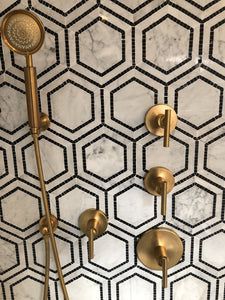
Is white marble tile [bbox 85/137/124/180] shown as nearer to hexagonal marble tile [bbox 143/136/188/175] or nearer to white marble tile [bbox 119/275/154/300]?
hexagonal marble tile [bbox 143/136/188/175]

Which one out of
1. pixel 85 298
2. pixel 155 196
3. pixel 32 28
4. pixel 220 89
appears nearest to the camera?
pixel 32 28

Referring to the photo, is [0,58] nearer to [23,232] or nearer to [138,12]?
[138,12]

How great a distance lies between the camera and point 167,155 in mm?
1112

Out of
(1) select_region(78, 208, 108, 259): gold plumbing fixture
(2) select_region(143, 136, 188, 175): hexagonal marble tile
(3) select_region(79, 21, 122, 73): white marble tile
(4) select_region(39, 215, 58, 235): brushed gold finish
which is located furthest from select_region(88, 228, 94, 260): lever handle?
(3) select_region(79, 21, 122, 73): white marble tile

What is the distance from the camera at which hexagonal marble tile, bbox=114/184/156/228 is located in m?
1.16

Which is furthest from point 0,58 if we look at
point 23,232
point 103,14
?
point 23,232

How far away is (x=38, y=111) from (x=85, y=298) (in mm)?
629

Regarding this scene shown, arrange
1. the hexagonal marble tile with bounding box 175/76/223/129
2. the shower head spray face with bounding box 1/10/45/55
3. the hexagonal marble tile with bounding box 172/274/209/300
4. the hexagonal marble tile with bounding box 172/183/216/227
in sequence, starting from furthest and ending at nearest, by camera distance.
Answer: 1. the hexagonal marble tile with bounding box 172/274/209/300
2. the hexagonal marble tile with bounding box 172/183/216/227
3. the hexagonal marble tile with bounding box 175/76/223/129
4. the shower head spray face with bounding box 1/10/45/55

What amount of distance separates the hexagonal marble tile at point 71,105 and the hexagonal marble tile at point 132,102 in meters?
0.06

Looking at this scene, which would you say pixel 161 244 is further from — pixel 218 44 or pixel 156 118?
pixel 218 44

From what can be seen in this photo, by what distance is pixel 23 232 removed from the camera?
48.0 inches

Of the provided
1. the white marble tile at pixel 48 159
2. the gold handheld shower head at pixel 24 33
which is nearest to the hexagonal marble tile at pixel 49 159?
the white marble tile at pixel 48 159

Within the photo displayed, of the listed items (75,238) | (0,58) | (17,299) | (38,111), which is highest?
(0,58)

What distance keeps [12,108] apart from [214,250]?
703mm
